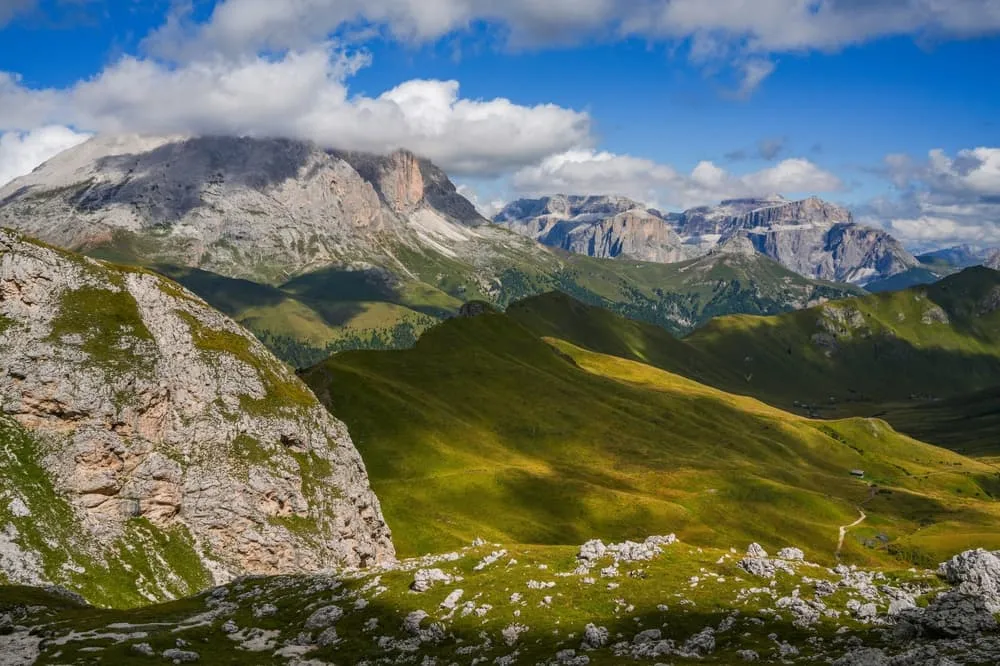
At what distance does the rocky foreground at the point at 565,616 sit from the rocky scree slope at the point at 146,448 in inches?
713

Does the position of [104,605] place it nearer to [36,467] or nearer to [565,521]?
[36,467]

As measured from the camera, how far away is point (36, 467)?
10538cm

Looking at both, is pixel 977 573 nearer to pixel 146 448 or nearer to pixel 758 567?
pixel 758 567

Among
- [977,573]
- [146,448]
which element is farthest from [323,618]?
[146,448]

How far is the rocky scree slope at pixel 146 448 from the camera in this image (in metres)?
102

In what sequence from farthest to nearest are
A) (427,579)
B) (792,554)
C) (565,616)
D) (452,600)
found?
(792,554) → (427,579) → (452,600) → (565,616)

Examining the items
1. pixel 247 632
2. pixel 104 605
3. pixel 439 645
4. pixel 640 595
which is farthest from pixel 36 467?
pixel 640 595

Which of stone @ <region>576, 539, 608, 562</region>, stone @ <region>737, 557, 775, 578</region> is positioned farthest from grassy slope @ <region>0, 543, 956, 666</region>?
stone @ <region>576, 539, 608, 562</region>

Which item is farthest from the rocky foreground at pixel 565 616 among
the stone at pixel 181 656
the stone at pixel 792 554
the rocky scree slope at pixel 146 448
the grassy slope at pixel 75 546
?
the rocky scree slope at pixel 146 448

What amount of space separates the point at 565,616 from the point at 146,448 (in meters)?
79.1

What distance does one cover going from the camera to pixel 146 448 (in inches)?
4555

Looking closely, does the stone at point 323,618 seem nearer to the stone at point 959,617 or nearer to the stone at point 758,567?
the stone at point 758,567

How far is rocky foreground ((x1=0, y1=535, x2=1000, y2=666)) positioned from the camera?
54.0m

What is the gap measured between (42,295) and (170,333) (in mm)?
19648
